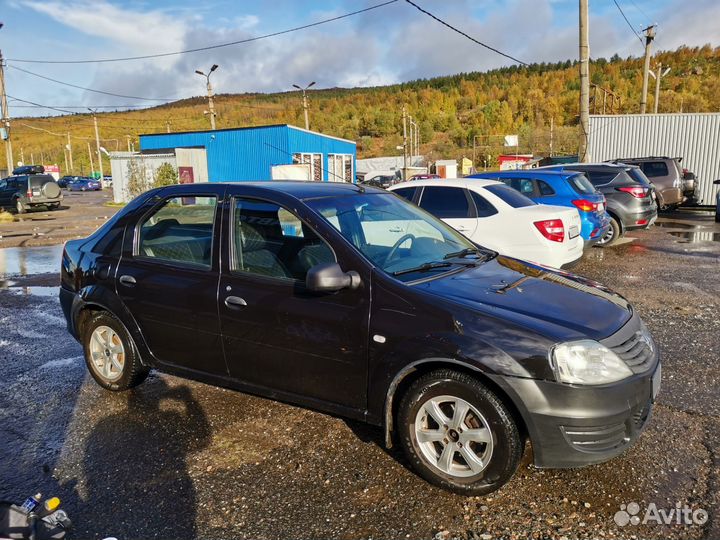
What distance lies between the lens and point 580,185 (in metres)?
9.73

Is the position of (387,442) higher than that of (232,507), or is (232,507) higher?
(387,442)

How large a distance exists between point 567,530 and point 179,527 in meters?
1.92

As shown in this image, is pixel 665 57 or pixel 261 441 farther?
Result: pixel 665 57

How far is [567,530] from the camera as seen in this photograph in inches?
104

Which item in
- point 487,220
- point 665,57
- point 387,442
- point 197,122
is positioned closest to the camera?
point 387,442

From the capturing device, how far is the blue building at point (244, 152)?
28078 millimetres

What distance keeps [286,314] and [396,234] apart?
0.99 metres

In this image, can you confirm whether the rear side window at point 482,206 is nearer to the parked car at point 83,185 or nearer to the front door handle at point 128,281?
the front door handle at point 128,281

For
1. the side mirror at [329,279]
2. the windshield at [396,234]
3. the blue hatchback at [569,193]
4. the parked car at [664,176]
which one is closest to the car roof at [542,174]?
the blue hatchback at [569,193]

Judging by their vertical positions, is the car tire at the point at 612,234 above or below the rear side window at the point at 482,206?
below

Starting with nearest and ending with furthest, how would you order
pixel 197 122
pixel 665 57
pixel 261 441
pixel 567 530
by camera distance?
pixel 567 530
pixel 261 441
pixel 665 57
pixel 197 122

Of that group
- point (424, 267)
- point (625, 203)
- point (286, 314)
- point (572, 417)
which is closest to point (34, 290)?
point (286, 314)

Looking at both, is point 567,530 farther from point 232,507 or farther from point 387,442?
point 232,507

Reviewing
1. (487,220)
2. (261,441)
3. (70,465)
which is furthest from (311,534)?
(487,220)
